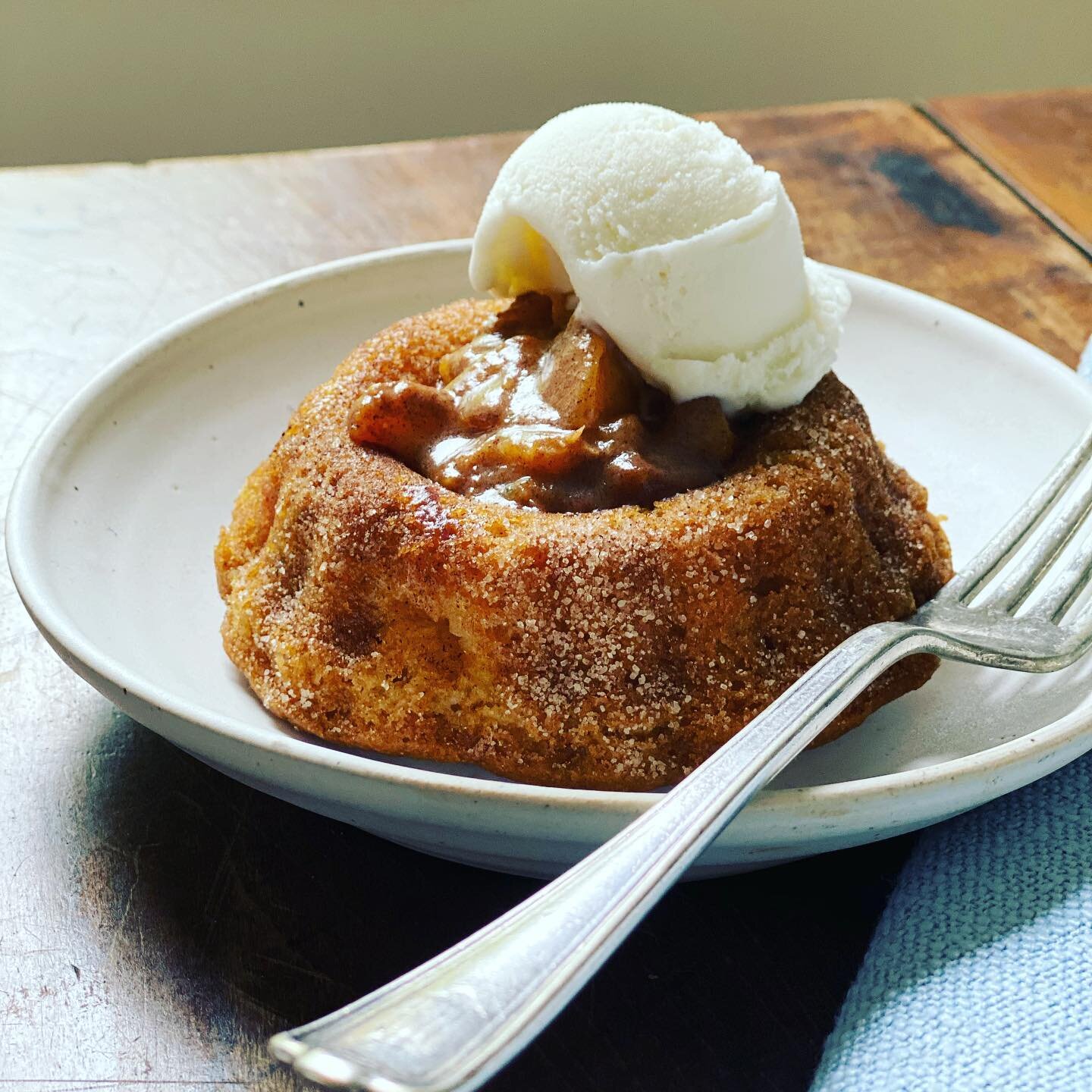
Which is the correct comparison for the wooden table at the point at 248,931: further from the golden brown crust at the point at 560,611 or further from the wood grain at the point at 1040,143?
the wood grain at the point at 1040,143

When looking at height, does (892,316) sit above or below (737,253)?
below

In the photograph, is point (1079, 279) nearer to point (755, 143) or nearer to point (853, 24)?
point (755, 143)

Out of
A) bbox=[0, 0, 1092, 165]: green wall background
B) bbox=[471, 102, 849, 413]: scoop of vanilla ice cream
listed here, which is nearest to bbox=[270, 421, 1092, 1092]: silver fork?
bbox=[471, 102, 849, 413]: scoop of vanilla ice cream

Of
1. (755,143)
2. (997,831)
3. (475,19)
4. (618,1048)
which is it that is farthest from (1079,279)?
(475,19)

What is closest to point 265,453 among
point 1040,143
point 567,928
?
point 567,928

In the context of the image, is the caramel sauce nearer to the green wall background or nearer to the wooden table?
the wooden table
